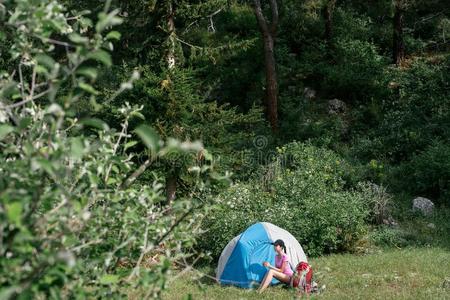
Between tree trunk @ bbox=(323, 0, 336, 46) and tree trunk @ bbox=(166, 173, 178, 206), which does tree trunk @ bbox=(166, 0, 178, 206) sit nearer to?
tree trunk @ bbox=(166, 173, 178, 206)

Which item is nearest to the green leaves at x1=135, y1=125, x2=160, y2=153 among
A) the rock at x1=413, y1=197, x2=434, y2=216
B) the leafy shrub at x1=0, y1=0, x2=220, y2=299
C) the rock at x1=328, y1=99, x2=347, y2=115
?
the leafy shrub at x1=0, y1=0, x2=220, y2=299

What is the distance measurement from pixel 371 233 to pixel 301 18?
1309 centimetres

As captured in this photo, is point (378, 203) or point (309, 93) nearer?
point (378, 203)

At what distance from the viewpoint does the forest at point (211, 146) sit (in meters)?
2.57

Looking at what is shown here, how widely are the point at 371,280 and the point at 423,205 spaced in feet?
16.0

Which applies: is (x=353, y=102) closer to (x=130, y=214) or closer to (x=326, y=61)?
(x=326, y=61)

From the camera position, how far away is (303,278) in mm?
8398

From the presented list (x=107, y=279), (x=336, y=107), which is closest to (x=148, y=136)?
(x=107, y=279)

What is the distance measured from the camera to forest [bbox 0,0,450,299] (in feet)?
8.42

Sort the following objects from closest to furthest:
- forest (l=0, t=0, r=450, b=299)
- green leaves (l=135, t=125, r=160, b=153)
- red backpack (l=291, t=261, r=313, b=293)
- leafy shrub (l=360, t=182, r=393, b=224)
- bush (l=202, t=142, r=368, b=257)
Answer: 1. green leaves (l=135, t=125, r=160, b=153)
2. forest (l=0, t=0, r=450, b=299)
3. red backpack (l=291, t=261, r=313, b=293)
4. bush (l=202, t=142, r=368, b=257)
5. leafy shrub (l=360, t=182, r=393, b=224)

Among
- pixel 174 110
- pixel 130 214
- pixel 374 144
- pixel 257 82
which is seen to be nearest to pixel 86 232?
pixel 130 214

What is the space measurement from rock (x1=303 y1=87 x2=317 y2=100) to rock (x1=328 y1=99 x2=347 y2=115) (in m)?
0.88

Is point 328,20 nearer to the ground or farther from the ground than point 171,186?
farther from the ground

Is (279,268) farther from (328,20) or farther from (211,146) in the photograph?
(328,20)
